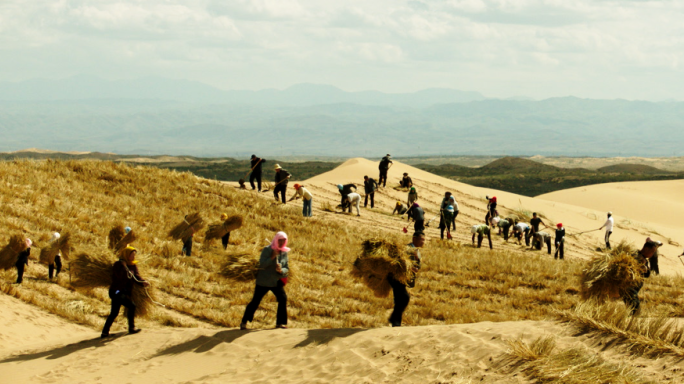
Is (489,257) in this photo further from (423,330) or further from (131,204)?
(131,204)

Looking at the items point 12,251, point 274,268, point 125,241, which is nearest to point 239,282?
point 274,268

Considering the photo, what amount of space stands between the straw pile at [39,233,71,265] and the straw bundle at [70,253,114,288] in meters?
2.70

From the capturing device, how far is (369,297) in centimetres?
1351

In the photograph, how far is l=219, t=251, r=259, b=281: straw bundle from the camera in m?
10.5

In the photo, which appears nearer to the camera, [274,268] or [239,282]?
[274,268]

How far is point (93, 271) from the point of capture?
35.4 ft

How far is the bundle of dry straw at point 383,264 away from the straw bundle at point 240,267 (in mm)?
1630

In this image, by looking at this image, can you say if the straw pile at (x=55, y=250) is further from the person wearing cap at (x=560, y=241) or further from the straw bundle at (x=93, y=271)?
the person wearing cap at (x=560, y=241)

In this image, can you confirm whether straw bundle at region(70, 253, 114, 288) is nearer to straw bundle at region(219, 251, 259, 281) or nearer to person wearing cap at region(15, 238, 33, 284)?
straw bundle at region(219, 251, 259, 281)

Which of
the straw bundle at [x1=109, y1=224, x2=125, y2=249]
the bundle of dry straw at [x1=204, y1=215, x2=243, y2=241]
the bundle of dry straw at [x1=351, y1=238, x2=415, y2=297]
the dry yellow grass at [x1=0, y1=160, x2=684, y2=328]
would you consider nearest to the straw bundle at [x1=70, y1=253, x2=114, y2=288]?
the dry yellow grass at [x1=0, y1=160, x2=684, y2=328]

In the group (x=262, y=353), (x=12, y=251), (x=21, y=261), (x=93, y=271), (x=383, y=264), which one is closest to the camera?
(x=262, y=353)

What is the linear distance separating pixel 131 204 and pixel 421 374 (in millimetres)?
16059

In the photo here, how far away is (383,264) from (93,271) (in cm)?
472

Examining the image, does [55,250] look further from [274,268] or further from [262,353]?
[262,353]
